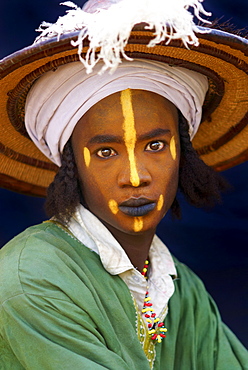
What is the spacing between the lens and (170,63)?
1812 mm

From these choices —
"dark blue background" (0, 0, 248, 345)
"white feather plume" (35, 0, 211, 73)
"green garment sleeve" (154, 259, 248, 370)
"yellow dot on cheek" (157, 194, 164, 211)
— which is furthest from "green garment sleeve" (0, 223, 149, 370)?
"dark blue background" (0, 0, 248, 345)

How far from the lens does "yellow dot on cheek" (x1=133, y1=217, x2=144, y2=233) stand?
1.83 m

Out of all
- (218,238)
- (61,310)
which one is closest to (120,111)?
(61,310)

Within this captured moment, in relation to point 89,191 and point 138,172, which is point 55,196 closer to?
point 89,191

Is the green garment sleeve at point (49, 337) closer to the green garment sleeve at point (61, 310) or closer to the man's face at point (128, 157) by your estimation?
the green garment sleeve at point (61, 310)

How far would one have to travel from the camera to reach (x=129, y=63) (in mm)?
1803

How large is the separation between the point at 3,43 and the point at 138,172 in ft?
3.37

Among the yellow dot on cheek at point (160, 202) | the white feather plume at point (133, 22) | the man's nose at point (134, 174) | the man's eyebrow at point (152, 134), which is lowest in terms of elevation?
the yellow dot on cheek at point (160, 202)

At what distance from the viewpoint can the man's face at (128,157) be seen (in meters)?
1.79

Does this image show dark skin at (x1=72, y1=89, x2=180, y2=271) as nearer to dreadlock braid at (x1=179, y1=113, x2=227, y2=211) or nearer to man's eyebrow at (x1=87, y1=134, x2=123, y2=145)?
man's eyebrow at (x1=87, y1=134, x2=123, y2=145)

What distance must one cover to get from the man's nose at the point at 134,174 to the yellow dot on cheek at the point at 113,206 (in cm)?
6

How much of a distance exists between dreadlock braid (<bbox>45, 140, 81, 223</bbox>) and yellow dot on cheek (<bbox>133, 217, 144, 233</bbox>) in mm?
195

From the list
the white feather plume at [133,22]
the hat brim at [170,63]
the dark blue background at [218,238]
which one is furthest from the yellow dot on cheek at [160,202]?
the dark blue background at [218,238]

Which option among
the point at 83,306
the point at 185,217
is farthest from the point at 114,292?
the point at 185,217
